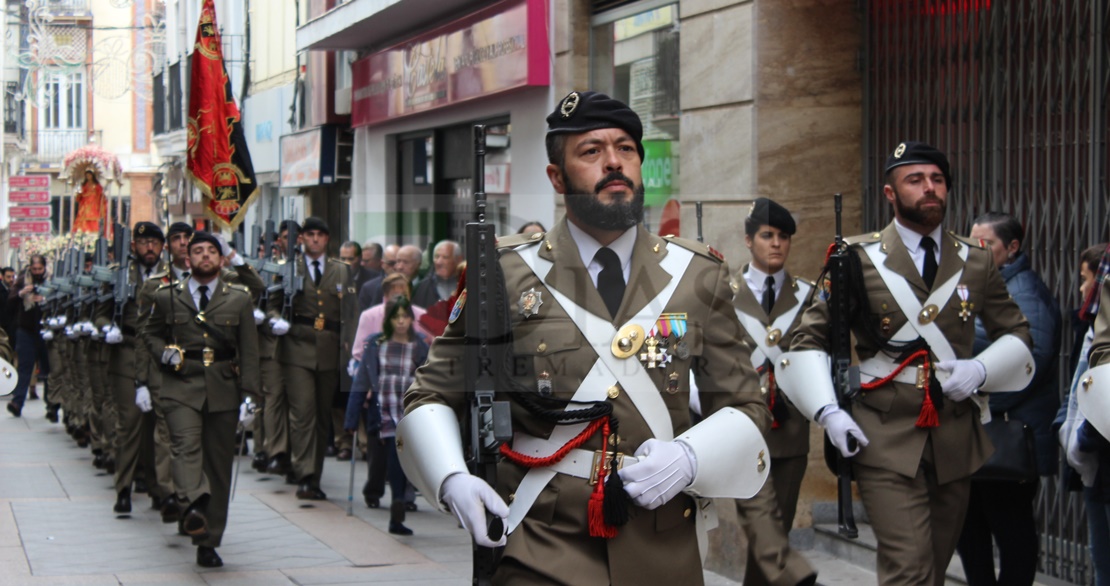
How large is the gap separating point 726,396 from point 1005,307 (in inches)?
99.8

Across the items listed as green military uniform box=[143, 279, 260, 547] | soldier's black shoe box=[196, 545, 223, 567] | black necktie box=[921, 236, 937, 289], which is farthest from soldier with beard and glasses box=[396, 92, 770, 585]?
green military uniform box=[143, 279, 260, 547]

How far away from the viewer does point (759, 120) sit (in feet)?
30.6

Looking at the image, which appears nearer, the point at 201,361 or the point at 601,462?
the point at 601,462

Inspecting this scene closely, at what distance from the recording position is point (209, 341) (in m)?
9.95

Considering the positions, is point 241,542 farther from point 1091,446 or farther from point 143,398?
point 1091,446

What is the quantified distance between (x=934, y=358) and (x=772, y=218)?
188 centimetres

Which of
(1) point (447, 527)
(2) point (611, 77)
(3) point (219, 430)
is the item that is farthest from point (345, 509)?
(2) point (611, 77)

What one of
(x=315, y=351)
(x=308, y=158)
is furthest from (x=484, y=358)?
(x=308, y=158)

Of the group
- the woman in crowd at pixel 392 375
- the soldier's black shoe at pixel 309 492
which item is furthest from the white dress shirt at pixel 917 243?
the soldier's black shoe at pixel 309 492

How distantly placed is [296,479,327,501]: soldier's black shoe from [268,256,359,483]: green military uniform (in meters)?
0.12

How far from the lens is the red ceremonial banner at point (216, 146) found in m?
13.6


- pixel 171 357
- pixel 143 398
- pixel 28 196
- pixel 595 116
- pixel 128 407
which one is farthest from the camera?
pixel 28 196

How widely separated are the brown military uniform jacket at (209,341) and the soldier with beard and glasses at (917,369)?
4.49 metres

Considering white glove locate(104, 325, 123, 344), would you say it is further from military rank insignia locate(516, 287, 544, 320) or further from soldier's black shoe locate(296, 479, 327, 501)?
military rank insignia locate(516, 287, 544, 320)
